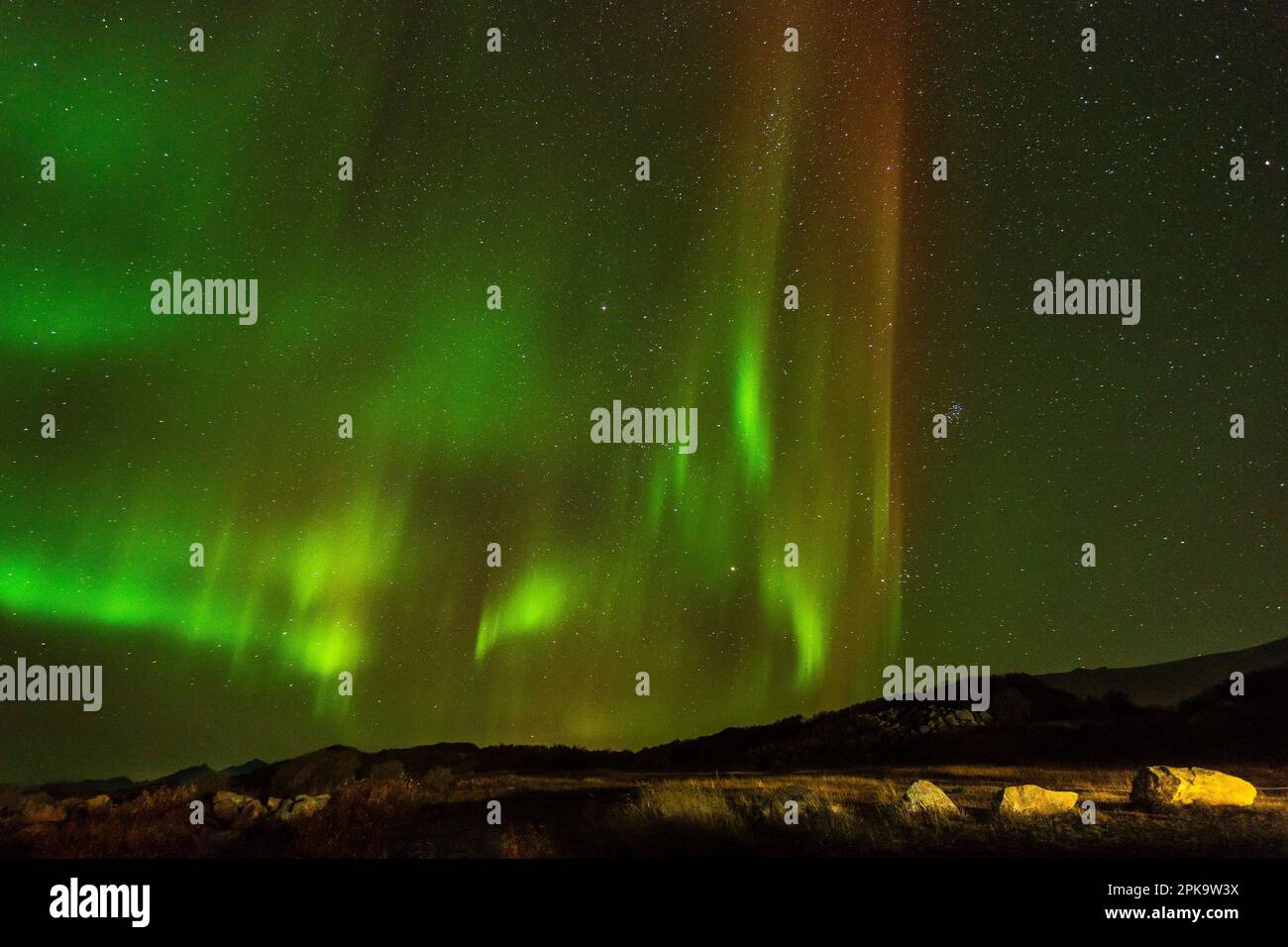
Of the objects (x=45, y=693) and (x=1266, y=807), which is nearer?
(x=1266, y=807)

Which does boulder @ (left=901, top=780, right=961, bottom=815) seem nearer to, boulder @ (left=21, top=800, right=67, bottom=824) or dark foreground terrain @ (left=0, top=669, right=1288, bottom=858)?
dark foreground terrain @ (left=0, top=669, right=1288, bottom=858)

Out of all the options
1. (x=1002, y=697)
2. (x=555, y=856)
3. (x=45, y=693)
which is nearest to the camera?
(x=555, y=856)

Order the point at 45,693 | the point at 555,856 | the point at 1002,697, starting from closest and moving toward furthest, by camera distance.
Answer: the point at 555,856
the point at 45,693
the point at 1002,697

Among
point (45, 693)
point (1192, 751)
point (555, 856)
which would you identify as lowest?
point (555, 856)

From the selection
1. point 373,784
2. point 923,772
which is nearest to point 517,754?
point 373,784

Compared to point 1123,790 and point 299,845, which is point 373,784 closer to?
point 299,845

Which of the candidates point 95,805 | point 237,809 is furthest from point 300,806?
point 95,805

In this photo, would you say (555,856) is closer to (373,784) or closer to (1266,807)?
(373,784)

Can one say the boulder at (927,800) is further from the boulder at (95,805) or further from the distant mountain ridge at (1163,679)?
the boulder at (95,805)

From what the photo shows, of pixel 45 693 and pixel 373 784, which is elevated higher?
pixel 45 693
